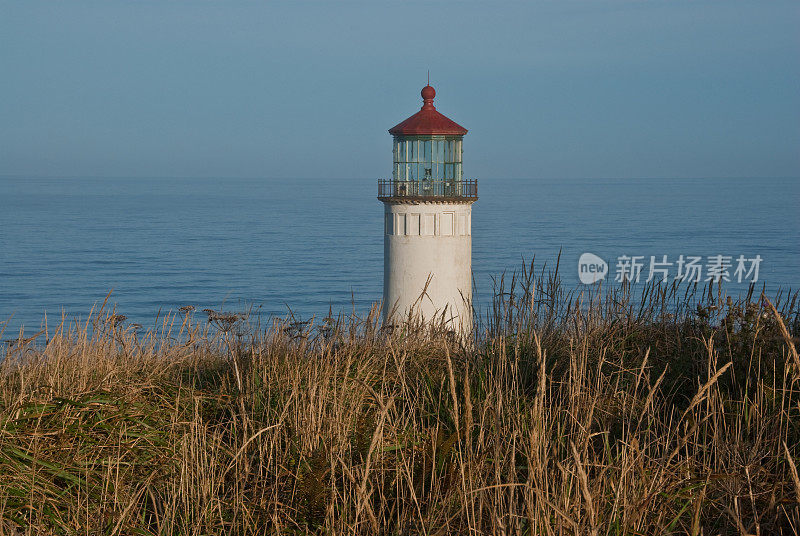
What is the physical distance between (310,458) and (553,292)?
8.56 ft

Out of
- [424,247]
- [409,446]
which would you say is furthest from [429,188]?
[409,446]

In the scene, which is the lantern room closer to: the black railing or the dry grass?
the black railing

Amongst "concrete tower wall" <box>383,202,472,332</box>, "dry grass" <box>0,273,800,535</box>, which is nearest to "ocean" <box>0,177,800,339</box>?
"concrete tower wall" <box>383,202,472,332</box>

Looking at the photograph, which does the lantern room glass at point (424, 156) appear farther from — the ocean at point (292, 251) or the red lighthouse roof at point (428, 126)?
the ocean at point (292, 251)

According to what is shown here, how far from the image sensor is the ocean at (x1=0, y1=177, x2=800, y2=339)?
36.8m

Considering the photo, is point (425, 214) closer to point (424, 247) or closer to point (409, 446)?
point (424, 247)

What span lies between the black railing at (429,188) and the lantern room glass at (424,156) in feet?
0.30

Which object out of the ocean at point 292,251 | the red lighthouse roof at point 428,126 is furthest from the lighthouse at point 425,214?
the ocean at point 292,251

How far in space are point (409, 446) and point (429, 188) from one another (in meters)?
14.0

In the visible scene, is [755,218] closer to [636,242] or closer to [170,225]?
[636,242]

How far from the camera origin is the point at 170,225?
75.7 meters

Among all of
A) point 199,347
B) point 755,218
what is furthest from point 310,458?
point 755,218

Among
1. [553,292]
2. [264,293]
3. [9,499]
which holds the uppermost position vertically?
[553,292]

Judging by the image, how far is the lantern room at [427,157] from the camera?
54.9 ft
